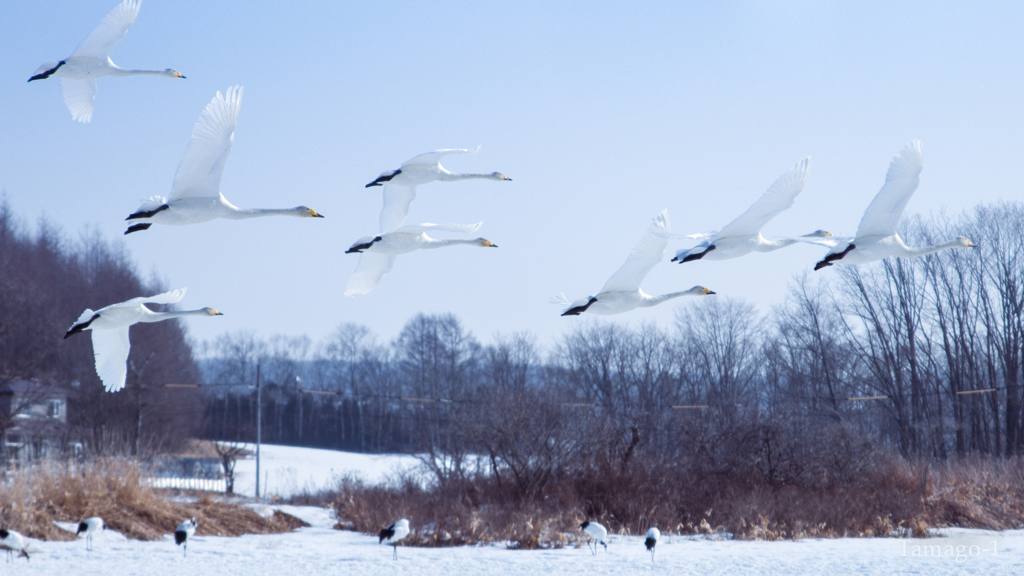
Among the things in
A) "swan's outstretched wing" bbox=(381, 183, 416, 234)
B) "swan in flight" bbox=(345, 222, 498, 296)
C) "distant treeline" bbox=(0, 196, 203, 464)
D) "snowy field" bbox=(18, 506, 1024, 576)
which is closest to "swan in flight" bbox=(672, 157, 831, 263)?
"swan in flight" bbox=(345, 222, 498, 296)

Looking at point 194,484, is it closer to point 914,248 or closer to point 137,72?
point 137,72

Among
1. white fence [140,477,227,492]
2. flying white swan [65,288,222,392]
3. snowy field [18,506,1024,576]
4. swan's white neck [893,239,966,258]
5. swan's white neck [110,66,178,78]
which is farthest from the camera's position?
white fence [140,477,227,492]

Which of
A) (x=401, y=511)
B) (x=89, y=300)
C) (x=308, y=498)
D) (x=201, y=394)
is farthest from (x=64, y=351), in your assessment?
(x=401, y=511)

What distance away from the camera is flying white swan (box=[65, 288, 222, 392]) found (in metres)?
5.25

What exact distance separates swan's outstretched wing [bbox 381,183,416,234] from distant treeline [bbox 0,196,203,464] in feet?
98.7

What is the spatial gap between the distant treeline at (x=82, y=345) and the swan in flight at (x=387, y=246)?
31.2m

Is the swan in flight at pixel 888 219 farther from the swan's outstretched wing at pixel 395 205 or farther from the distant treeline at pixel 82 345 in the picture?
the distant treeline at pixel 82 345

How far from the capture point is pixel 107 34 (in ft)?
20.3

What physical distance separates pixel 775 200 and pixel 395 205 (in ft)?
13.1

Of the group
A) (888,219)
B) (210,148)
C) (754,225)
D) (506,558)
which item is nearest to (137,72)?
(210,148)

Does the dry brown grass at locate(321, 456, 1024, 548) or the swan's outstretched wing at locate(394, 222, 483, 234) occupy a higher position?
the swan's outstretched wing at locate(394, 222, 483, 234)

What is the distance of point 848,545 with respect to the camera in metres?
16.5

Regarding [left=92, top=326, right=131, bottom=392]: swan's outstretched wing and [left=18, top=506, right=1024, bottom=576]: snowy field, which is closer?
[left=92, top=326, right=131, bottom=392]: swan's outstretched wing

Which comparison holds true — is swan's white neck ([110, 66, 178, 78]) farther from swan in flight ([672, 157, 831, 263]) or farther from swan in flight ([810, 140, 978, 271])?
swan in flight ([810, 140, 978, 271])
